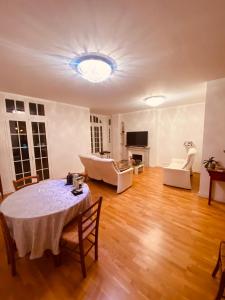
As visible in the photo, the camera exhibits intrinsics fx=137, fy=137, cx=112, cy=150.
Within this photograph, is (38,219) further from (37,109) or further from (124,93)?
(37,109)

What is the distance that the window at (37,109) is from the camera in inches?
154

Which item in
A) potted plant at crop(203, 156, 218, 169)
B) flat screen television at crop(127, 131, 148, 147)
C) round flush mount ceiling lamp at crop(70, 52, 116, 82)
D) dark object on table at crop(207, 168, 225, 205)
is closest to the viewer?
round flush mount ceiling lamp at crop(70, 52, 116, 82)

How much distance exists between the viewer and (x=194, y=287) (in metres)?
1.39

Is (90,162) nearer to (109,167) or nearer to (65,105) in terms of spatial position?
(109,167)

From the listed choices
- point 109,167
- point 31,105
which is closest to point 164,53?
point 109,167

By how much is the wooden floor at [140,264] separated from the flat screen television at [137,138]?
12.3 feet

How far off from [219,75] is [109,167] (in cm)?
287

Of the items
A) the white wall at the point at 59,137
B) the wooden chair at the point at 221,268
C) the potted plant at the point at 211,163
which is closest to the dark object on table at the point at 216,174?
the potted plant at the point at 211,163

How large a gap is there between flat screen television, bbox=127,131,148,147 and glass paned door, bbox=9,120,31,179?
431 cm

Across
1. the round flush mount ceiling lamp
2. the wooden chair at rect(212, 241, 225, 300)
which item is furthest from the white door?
the wooden chair at rect(212, 241, 225, 300)

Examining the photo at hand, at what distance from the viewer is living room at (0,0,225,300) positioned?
1.32 m

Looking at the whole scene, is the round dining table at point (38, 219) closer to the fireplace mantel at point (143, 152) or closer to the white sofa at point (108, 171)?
the white sofa at point (108, 171)

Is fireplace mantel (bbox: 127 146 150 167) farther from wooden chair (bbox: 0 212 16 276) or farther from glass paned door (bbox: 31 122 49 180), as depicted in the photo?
wooden chair (bbox: 0 212 16 276)

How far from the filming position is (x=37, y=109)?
159 inches
